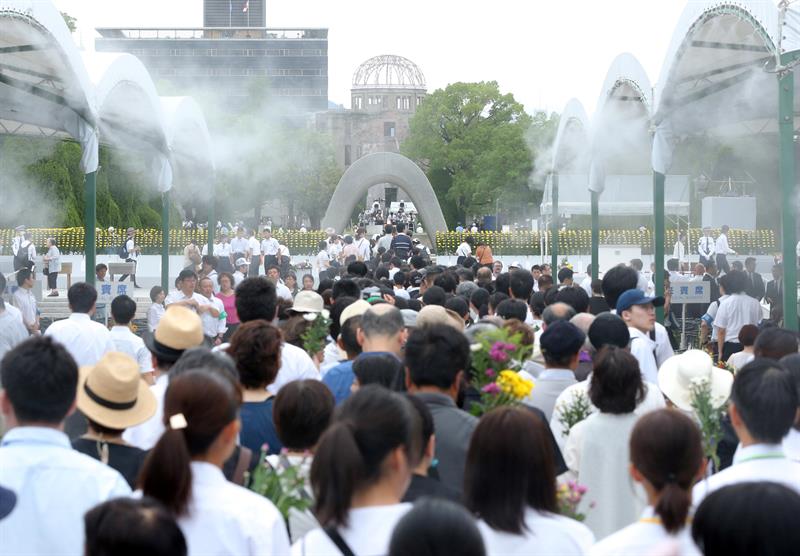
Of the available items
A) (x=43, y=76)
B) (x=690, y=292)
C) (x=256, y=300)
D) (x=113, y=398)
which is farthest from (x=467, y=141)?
(x=113, y=398)

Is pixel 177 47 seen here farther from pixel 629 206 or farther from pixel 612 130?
pixel 612 130

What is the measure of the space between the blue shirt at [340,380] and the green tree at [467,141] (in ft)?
221

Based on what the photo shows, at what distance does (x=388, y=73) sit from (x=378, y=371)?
5503 inches

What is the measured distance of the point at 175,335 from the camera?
6.02 metres

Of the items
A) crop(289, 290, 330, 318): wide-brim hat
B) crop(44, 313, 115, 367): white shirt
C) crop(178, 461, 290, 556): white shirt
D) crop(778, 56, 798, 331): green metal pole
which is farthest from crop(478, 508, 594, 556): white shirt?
crop(778, 56, 798, 331): green metal pole

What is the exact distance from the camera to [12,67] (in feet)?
45.8

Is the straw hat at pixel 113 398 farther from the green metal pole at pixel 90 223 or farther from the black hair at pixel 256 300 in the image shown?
the green metal pole at pixel 90 223

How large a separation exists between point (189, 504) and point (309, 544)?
0.41 metres

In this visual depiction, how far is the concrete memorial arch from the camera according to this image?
1724 inches

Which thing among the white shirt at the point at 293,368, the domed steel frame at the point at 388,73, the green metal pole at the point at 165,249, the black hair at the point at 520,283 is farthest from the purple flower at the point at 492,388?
the domed steel frame at the point at 388,73

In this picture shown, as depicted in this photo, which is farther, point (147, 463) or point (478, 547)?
point (147, 463)

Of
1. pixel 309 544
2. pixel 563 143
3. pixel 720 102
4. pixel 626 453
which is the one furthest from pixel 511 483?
pixel 563 143

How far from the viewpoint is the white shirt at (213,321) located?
1185 centimetres

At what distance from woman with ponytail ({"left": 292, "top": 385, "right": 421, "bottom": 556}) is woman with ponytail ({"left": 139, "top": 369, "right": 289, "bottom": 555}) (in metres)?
0.19
